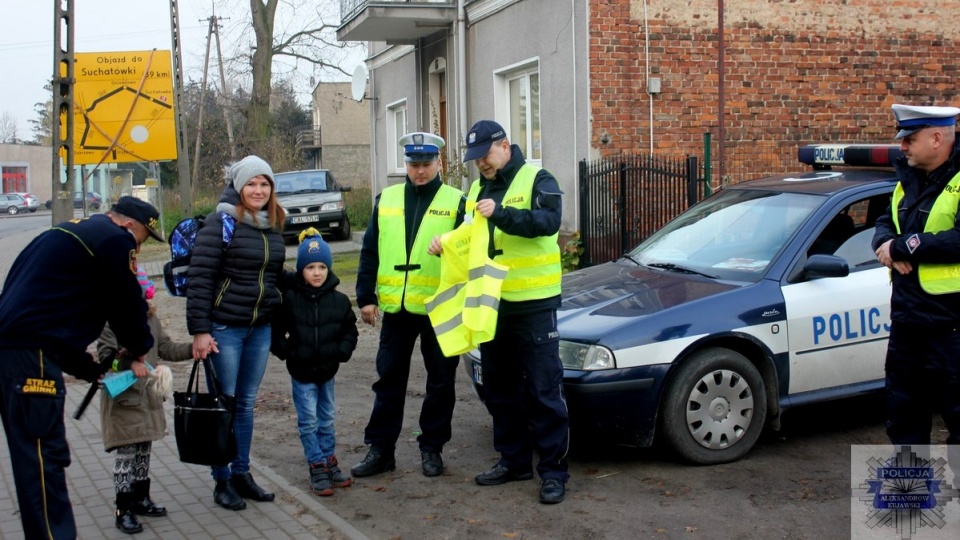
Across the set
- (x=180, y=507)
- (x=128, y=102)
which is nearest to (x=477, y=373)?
(x=180, y=507)

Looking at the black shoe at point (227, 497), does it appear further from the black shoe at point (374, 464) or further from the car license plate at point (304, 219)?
the car license plate at point (304, 219)

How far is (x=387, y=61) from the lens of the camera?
69.8ft

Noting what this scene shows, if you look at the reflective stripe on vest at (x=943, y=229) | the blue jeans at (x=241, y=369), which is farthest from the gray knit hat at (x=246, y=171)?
the reflective stripe on vest at (x=943, y=229)

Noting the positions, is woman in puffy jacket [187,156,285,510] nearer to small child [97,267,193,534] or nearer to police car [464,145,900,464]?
small child [97,267,193,534]

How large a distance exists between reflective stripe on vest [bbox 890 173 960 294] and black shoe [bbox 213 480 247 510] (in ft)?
11.7

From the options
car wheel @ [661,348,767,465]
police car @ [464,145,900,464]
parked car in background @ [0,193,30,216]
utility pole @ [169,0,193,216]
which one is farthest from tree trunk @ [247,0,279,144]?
parked car in background @ [0,193,30,216]

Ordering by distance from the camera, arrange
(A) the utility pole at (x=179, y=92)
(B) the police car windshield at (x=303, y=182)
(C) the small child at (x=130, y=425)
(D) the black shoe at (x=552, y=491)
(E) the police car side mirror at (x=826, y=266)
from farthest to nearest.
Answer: (A) the utility pole at (x=179, y=92) → (B) the police car windshield at (x=303, y=182) → (E) the police car side mirror at (x=826, y=266) → (D) the black shoe at (x=552, y=491) → (C) the small child at (x=130, y=425)

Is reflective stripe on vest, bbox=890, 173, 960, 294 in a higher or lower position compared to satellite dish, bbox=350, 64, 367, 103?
lower

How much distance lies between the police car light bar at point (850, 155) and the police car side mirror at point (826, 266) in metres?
0.96

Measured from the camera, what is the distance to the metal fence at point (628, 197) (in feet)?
36.9

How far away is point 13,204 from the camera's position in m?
69.7

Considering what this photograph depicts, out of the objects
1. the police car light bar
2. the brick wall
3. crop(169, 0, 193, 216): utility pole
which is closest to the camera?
the police car light bar

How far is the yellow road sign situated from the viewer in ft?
76.8

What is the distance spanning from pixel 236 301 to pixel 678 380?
245cm
